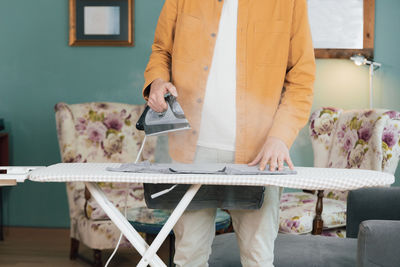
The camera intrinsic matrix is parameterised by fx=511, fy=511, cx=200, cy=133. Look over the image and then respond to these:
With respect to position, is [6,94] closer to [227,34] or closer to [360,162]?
[360,162]

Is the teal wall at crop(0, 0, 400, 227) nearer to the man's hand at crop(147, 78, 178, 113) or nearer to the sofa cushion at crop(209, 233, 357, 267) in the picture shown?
the sofa cushion at crop(209, 233, 357, 267)

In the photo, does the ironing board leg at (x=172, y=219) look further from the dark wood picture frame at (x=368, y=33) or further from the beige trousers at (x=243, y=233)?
the dark wood picture frame at (x=368, y=33)

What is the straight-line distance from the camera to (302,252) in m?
1.81

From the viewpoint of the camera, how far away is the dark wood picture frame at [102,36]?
3562 mm

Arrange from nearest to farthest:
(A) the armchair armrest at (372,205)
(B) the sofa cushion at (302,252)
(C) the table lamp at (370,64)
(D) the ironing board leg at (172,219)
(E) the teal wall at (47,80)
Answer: (D) the ironing board leg at (172,219), (B) the sofa cushion at (302,252), (A) the armchair armrest at (372,205), (C) the table lamp at (370,64), (E) the teal wall at (47,80)

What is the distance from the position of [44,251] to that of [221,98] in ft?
7.35

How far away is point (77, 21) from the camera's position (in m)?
3.58

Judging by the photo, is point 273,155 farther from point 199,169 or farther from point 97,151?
point 97,151

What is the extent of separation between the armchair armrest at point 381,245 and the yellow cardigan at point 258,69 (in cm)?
33


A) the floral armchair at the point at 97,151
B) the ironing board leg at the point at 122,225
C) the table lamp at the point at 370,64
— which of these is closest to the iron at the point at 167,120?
the ironing board leg at the point at 122,225

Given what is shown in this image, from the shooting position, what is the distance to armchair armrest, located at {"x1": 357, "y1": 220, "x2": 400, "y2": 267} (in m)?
1.35

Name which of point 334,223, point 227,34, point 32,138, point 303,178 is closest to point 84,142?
point 32,138

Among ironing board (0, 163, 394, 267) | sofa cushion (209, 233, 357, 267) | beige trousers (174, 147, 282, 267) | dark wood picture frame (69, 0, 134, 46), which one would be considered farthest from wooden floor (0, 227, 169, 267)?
ironing board (0, 163, 394, 267)

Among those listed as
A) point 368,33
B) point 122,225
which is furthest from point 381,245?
point 368,33
